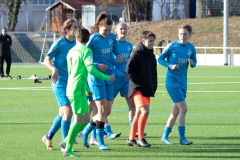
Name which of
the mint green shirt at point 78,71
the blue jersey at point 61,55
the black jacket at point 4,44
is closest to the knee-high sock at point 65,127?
the blue jersey at point 61,55

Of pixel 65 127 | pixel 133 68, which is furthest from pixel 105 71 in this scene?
pixel 65 127

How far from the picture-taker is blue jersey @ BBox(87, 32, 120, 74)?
33.5ft

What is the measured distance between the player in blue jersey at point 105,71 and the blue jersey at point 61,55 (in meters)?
0.43

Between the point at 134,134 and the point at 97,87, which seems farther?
the point at 134,134

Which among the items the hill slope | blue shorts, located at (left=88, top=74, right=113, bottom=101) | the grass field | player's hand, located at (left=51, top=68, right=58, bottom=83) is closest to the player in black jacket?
the grass field

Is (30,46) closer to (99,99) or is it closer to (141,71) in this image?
(141,71)

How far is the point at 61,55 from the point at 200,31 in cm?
4287

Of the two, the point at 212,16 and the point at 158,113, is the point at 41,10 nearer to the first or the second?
the point at 212,16

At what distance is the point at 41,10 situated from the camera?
88312 millimetres

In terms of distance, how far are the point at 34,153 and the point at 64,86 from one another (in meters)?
1.10

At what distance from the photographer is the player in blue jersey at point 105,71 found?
32.6 feet

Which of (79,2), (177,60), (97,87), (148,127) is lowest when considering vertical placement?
(148,127)

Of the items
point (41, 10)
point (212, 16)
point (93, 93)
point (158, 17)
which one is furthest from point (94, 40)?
point (41, 10)

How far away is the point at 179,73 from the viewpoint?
34.9 feet
